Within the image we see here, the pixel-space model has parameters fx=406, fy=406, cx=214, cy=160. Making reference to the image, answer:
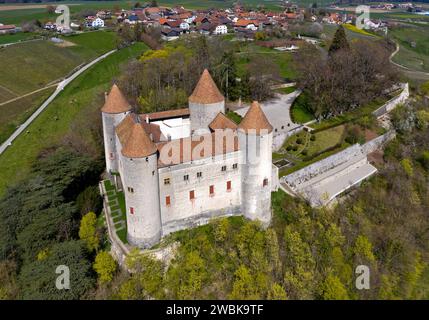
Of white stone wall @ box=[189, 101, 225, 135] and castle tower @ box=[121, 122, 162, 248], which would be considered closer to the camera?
castle tower @ box=[121, 122, 162, 248]

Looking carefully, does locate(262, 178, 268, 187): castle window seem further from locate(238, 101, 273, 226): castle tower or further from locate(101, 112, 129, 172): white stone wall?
locate(101, 112, 129, 172): white stone wall

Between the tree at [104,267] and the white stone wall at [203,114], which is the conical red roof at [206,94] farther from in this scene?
the tree at [104,267]

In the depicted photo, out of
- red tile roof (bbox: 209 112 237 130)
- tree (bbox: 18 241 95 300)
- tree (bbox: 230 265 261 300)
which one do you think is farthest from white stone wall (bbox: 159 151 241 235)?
tree (bbox: 18 241 95 300)

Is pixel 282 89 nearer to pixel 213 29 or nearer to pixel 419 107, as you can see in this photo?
pixel 419 107

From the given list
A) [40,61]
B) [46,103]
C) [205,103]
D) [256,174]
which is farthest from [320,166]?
[40,61]

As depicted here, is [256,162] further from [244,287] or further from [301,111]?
[301,111]

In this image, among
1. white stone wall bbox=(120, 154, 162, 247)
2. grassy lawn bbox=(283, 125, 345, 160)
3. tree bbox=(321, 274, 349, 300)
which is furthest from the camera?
grassy lawn bbox=(283, 125, 345, 160)
